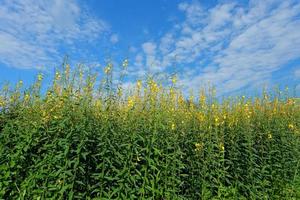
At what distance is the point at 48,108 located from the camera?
617 cm

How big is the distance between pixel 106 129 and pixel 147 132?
73 centimetres

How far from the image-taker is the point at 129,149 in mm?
5551

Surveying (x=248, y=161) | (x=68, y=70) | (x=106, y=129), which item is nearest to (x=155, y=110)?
(x=106, y=129)

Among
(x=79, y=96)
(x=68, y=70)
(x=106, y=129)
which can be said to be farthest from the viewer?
(x=68, y=70)

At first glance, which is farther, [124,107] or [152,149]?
[124,107]

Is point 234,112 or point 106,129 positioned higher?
point 234,112

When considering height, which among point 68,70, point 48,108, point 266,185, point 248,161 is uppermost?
point 68,70

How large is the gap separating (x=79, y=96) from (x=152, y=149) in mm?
1535

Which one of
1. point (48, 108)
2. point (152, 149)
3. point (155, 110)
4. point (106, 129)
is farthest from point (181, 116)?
point (48, 108)

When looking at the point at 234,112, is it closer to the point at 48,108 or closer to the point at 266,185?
the point at 266,185

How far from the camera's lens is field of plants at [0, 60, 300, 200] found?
5383 mm

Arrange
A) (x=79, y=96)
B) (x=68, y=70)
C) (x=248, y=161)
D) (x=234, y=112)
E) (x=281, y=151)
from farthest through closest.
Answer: (x=234, y=112) → (x=281, y=151) → (x=248, y=161) → (x=68, y=70) → (x=79, y=96)

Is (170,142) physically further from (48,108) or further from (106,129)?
(48,108)

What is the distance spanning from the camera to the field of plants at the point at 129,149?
538 centimetres
